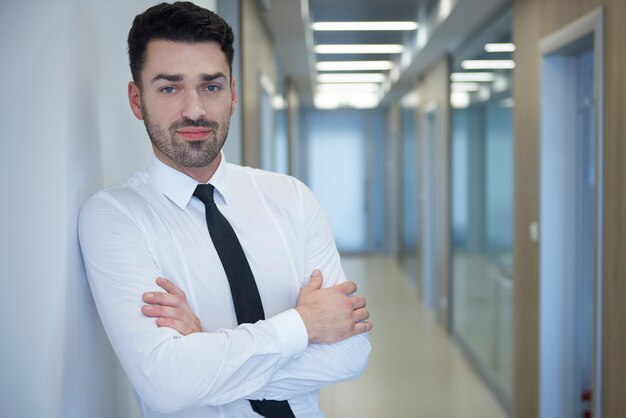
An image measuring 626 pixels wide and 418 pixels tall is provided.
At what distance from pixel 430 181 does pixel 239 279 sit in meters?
7.53

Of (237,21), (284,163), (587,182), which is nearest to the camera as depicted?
(587,182)

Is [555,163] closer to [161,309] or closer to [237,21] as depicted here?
[237,21]

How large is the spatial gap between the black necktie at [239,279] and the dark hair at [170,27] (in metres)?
0.38

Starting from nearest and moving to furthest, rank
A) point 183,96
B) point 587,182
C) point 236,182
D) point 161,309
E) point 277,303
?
1. point 161,309
2. point 183,96
3. point 277,303
4. point 236,182
5. point 587,182

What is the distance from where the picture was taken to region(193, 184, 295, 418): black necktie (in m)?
1.68

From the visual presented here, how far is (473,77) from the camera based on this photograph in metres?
6.27

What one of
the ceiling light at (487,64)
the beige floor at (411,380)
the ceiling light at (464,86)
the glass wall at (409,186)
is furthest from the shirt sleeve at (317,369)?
the glass wall at (409,186)

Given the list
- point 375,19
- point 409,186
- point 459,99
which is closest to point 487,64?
point 459,99

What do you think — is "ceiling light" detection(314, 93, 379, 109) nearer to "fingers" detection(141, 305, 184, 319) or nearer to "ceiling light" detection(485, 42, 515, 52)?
"ceiling light" detection(485, 42, 515, 52)

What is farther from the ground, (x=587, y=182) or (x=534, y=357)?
(x=587, y=182)

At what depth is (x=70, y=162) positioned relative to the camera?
5.15ft

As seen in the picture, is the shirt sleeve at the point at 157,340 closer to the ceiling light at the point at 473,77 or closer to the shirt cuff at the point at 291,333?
the shirt cuff at the point at 291,333

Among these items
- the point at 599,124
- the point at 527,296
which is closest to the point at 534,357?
the point at 527,296

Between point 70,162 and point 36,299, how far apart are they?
1.05 ft
